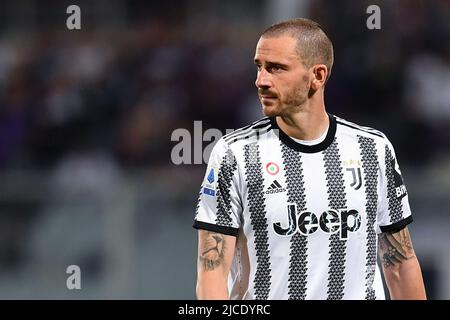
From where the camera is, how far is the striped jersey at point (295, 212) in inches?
157

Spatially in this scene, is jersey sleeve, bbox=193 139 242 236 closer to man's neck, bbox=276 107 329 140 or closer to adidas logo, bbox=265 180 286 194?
adidas logo, bbox=265 180 286 194

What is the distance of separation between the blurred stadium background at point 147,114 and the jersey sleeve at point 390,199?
3275 millimetres

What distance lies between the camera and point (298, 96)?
4043 millimetres

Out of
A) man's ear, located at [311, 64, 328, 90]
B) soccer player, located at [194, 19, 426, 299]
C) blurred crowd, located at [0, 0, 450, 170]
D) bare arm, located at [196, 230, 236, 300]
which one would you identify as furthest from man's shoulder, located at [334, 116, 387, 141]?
blurred crowd, located at [0, 0, 450, 170]

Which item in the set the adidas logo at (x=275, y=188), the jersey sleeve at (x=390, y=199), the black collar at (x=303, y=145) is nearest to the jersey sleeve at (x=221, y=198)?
the adidas logo at (x=275, y=188)

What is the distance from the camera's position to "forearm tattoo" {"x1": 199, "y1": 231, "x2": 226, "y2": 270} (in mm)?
3932

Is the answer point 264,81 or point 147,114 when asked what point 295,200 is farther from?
point 147,114

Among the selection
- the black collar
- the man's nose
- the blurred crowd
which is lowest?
the black collar

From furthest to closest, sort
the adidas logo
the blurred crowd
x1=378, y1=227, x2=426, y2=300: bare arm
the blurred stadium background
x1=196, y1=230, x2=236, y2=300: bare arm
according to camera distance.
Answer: the blurred crowd → the blurred stadium background → x1=378, y1=227, x2=426, y2=300: bare arm → the adidas logo → x1=196, y1=230, x2=236, y2=300: bare arm

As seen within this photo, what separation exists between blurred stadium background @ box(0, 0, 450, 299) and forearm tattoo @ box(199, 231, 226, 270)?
3.37m

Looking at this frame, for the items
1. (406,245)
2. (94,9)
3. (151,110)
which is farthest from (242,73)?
(406,245)

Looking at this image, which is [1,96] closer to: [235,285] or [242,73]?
[242,73]

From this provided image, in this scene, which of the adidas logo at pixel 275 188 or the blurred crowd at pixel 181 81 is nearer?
the adidas logo at pixel 275 188

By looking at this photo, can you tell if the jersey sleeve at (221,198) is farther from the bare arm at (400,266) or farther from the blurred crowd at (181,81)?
the blurred crowd at (181,81)
